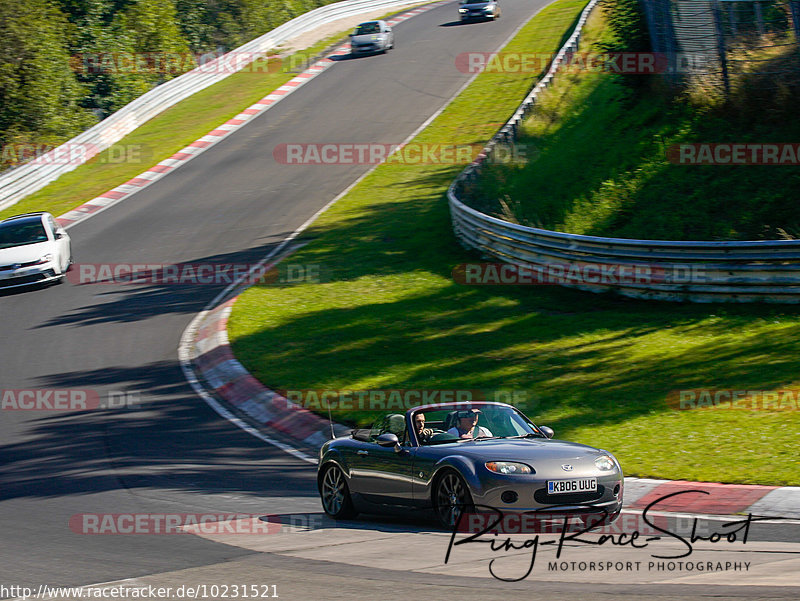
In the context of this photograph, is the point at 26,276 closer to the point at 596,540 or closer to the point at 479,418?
the point at 479,418

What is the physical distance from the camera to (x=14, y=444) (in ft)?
44.0

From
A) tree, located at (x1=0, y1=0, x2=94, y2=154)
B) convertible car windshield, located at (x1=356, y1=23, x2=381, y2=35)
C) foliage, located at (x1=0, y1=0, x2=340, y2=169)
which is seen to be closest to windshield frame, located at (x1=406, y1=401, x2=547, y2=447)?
foliage, located at (x1=0, y1=0, x2=340, y2=169)

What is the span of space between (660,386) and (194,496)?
636 cm

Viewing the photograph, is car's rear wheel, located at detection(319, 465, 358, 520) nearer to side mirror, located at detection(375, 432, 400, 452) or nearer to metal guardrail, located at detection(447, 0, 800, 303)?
side mirror, located at detection(375, 432, 400, 452)

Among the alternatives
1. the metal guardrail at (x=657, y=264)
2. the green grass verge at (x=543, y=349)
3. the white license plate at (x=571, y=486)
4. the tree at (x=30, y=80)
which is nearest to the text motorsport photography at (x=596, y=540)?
the white license plate at (x=571, y=486)

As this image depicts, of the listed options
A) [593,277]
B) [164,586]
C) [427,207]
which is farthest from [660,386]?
[427,207]

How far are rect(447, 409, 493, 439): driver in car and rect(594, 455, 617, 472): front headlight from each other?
117cm

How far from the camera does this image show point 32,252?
891 inches

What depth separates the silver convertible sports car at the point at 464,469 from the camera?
8.15m

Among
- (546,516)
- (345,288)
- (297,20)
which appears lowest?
(345,288)

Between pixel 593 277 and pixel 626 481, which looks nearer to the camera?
pixel 626 481

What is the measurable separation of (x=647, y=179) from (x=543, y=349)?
7.05m

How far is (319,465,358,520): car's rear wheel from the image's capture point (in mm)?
9727

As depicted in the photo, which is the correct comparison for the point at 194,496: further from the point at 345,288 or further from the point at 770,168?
the point at 770,168
